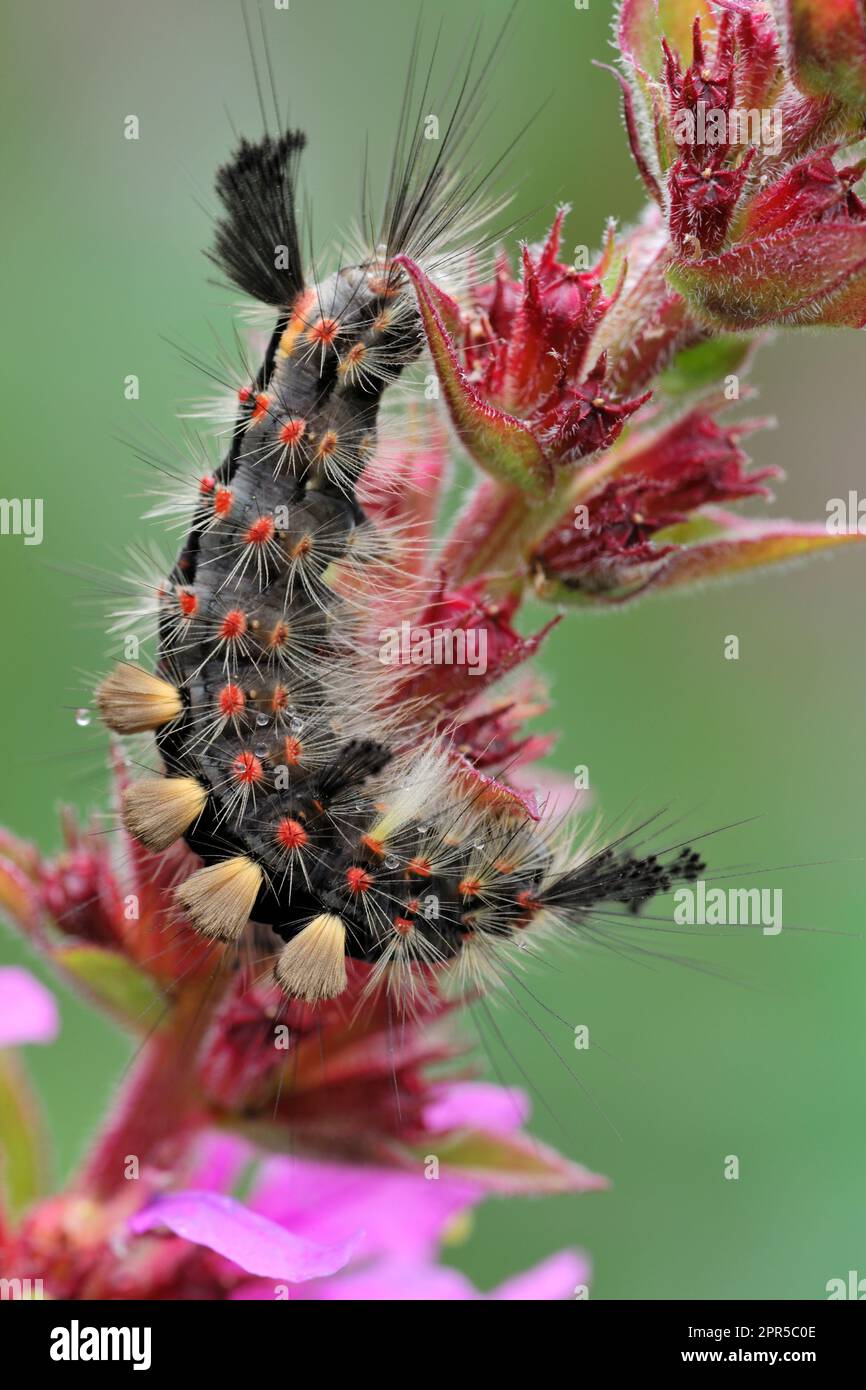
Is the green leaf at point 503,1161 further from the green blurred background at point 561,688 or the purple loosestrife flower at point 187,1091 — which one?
the green blurred background at point 561,688

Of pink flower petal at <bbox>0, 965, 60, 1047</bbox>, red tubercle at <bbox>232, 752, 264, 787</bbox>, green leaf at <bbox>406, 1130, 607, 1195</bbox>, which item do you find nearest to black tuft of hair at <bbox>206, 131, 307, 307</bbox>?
red tubercle at <bbox>232, 752, 264, 787</bbox>

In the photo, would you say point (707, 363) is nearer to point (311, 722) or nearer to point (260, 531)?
point (260, 531)

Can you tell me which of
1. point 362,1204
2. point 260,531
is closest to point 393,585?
point 260,531

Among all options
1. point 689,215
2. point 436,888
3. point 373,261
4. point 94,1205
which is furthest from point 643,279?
point 94,1205

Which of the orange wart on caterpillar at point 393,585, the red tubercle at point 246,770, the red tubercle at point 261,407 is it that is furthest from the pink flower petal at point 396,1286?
the red tubercle at point 261,407

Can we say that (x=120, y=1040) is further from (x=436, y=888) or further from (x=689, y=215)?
(x=689, y=215)
